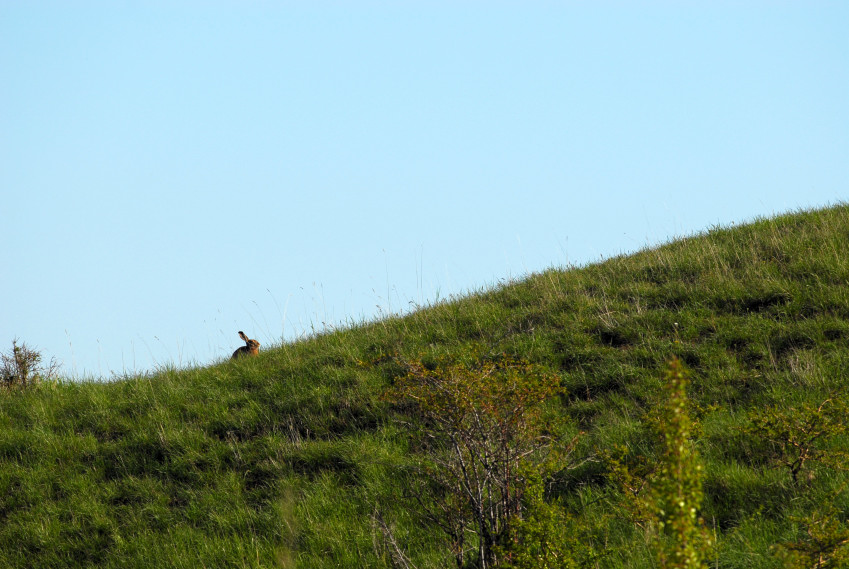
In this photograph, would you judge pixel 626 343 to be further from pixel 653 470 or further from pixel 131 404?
pixel 131 404

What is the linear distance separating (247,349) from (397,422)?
418 centimetres

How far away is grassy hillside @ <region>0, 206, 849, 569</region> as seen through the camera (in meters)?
6.01

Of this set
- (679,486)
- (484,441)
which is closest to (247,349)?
(484,441)

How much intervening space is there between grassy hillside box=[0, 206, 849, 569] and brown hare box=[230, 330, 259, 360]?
0.42m

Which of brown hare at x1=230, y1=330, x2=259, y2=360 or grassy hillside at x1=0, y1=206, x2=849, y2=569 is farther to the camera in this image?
brown hare at x1=230, y1=330, x2=259, y2=360

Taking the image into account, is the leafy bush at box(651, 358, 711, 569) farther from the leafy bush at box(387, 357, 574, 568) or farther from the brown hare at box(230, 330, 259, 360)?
the brown hare at box(230, 330, 259, 360)

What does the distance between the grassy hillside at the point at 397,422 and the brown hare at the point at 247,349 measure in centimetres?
42

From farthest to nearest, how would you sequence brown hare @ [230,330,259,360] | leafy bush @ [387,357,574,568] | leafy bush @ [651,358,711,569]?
brown hare @ [230,330,259,360], leafy bush @ [387,357,574,568], leafy bush @ [651,358,711,569]

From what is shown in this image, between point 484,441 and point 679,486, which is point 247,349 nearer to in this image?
Answer: point 484,441

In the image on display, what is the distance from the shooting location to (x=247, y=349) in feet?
37.5

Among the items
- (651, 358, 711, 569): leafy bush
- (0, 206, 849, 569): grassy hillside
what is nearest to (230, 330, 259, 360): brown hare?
(0, 206, 849, 569): grassy hillside

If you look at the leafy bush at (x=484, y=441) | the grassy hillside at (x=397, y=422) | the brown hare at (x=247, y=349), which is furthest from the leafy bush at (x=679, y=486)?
the brown hare at (x=247, y=349)

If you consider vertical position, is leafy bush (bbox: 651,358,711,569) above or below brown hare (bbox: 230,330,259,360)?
below

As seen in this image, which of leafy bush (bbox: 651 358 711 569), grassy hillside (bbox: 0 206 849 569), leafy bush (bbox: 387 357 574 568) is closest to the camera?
leafy bush (bbox: 651 358 711 569)
